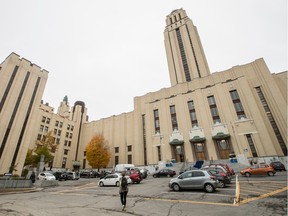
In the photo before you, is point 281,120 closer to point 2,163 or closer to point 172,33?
point 172,33

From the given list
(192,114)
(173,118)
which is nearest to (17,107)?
(173,118)

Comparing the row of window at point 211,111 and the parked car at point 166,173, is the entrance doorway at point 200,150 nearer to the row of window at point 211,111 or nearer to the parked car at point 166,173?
the row of window at point 211,111

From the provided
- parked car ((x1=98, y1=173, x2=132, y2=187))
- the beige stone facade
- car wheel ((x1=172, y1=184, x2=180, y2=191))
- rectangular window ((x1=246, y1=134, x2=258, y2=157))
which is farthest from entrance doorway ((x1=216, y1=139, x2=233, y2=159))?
the beige stone facade

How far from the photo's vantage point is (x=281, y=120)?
103 ft

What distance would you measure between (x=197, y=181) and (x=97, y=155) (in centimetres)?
3964

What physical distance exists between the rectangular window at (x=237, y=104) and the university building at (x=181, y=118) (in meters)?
0.19

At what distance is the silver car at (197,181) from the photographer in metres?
10.3

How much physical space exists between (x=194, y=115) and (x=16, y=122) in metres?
39.2

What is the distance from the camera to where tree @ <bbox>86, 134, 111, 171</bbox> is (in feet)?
147

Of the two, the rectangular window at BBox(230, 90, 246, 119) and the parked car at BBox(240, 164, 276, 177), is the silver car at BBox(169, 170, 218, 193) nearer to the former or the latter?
A: the parked car at BBox(240, 164, 276, 177)

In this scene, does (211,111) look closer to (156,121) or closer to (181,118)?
(181,118)

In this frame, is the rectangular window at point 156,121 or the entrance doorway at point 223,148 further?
the rectangular window at point 156,121

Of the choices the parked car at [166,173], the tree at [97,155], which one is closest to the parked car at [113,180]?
the parked car at [166,173]

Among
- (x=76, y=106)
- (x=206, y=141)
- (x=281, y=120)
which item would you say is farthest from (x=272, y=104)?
(x=76, y=106)
